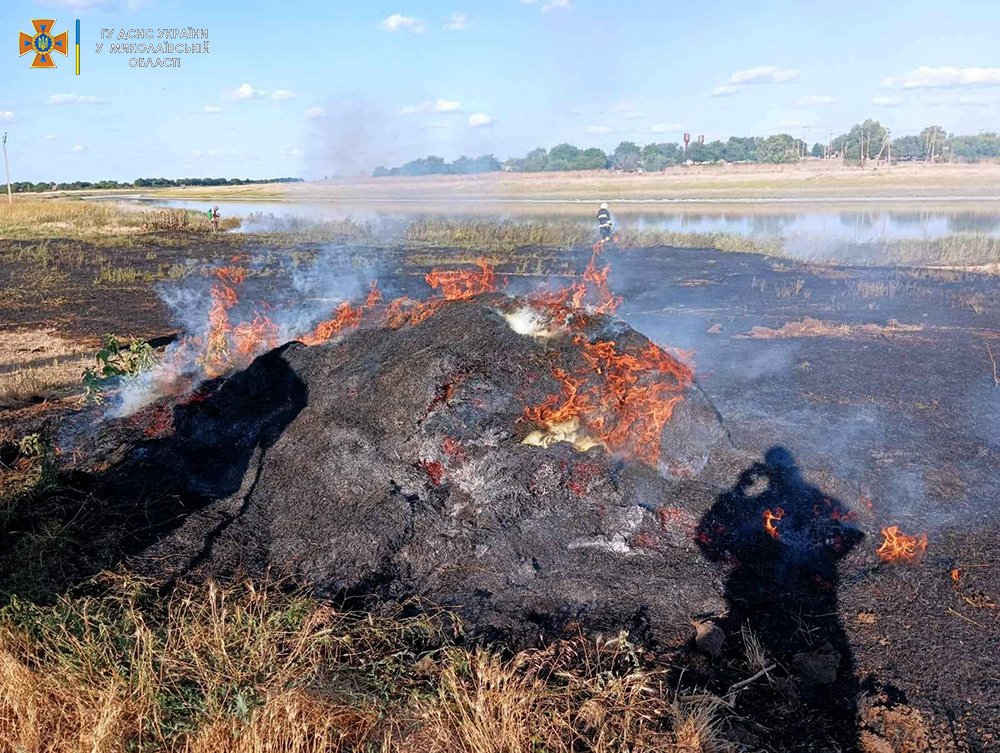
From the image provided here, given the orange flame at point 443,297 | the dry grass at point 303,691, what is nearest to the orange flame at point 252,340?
the orange flame at point 443,297

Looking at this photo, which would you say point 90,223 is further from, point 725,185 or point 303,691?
point 725,185

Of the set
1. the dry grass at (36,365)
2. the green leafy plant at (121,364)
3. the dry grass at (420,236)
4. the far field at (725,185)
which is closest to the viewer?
the green leafy plant at (121,364)

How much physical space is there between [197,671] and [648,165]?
7017 centimetres

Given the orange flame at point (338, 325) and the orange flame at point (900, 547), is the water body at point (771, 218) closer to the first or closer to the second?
the orange flame at point (338, 325)

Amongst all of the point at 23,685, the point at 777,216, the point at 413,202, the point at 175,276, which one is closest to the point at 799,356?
the point at 23,685

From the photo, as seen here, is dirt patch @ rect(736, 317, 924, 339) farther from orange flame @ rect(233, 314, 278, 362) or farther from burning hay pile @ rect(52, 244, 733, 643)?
orange flame @ rect(233, 314, 278, 362)

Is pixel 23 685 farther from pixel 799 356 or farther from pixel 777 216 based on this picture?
pixel 777 216

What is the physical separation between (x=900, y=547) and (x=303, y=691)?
13.5 ft

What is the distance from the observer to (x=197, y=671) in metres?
3.44

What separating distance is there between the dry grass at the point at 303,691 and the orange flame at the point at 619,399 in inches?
78.2

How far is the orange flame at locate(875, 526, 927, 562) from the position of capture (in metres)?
4.97

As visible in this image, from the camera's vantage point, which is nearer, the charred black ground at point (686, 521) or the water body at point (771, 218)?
the charred black ground at point (686, 521)

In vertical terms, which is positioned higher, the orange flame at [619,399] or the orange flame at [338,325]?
the orange flame at [338,325]

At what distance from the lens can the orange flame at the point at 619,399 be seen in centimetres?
568
